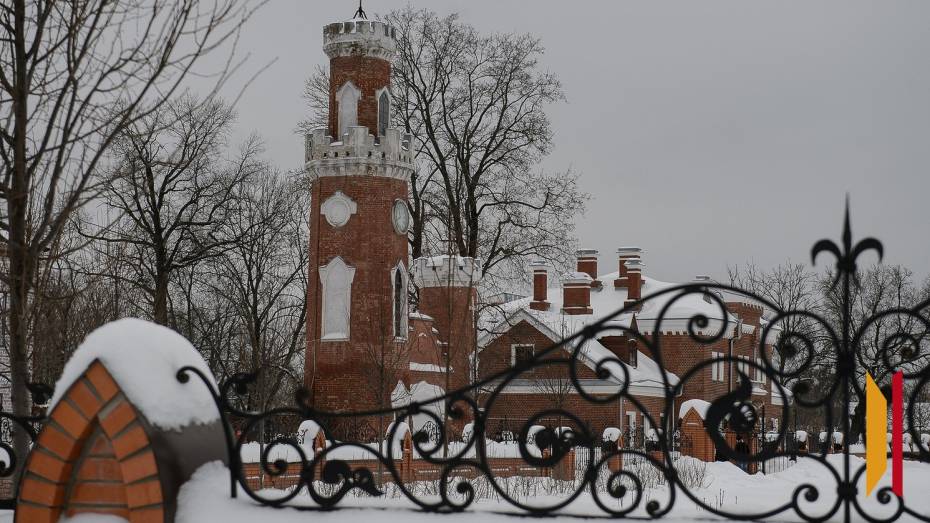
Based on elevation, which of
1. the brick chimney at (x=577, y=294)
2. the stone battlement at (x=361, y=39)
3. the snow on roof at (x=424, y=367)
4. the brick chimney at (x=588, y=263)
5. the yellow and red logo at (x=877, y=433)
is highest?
the stone battlement at (x=361, y=39)

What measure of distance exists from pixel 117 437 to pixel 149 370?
0.27 m

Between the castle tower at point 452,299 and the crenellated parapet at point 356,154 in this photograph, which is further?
the crenellated parapet at point 356,154

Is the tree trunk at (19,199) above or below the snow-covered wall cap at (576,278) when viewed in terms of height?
below

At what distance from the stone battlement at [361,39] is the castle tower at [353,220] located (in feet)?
0.09

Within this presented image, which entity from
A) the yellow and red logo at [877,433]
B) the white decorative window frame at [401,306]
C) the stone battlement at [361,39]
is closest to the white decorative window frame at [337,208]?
the white decorative window frame at [401,306]

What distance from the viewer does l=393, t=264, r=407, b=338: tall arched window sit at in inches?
1185

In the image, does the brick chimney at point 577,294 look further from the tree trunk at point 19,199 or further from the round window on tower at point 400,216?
the tree trunk at point 19,199

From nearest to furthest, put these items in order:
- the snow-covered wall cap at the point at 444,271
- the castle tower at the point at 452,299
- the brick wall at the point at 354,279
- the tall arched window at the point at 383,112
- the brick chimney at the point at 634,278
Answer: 1. the snow-covered wall cap at the point at 444,271
2. the castle tower at the point at 452,299
3. the brick wall at the point at 354,279
4. the tall arched window at the point at 383,112
5. the brick chimney at the point at 634,278

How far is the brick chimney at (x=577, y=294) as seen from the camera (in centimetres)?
3994

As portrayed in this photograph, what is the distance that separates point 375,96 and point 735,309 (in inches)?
782

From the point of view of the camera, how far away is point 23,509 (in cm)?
418

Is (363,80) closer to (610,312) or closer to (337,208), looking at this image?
(337,208)


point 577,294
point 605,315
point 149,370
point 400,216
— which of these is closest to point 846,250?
point 149,370

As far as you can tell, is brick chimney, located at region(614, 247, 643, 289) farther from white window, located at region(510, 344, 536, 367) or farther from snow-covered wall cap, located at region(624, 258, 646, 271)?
white window, located at region(510, 344, 536, 367)
